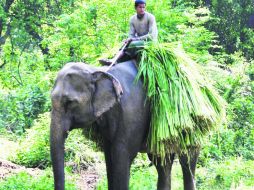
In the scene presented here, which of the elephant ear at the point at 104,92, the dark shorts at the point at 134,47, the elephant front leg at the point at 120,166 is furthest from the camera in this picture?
the dark shorts at the point at 134,47

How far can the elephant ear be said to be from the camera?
6137 mm

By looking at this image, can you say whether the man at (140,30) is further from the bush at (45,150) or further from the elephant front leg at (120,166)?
the bush at (45,150)

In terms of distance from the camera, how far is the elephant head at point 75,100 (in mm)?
5613

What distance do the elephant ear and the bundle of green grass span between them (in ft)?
1.59

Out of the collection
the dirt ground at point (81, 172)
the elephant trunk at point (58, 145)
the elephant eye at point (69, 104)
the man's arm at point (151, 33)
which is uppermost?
the man's arm at point (151, 33)

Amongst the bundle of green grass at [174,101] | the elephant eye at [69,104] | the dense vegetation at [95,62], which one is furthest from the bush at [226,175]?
the elephant eye at [69,104]

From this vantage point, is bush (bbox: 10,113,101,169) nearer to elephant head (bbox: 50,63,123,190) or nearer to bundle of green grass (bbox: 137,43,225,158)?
bundle of green grass (bbox: 137,43,225,158)

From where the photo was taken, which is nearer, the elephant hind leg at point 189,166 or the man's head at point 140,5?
the man's head at point 140,5

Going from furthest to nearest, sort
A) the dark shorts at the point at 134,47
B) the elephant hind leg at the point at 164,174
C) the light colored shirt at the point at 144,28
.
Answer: the elephant hind leg at the point at 164,174
the light colored shirt at the point at 144,28
the dark shorts at the point at 134,47

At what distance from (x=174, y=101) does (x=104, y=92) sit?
2.92 ft

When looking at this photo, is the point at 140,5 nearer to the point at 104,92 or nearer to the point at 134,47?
the point at 134,47

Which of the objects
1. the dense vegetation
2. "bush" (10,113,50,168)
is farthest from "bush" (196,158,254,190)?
"bush" (10,113,50,168)

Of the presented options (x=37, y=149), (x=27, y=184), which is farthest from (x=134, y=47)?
(x=37, y=149)

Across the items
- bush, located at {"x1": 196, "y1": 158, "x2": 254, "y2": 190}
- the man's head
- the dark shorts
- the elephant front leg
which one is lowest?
bush, located at {"x1": 196, "y1": 158, "x2": 254, "y2": 190}
